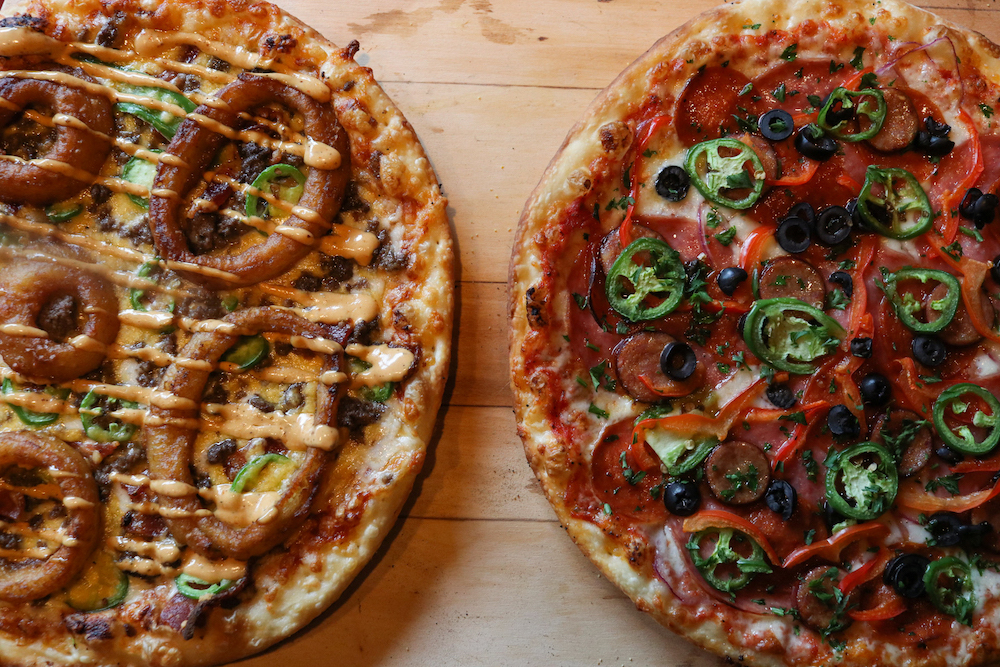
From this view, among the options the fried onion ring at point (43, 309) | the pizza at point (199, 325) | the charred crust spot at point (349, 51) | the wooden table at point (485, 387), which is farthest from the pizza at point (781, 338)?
the fried onion ring at point (43, 309)

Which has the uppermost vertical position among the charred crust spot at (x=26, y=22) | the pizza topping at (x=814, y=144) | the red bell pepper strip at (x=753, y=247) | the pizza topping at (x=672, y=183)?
the charred crust spot at (x=26, y=22)

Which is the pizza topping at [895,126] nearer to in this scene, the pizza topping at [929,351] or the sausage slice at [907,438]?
the pizza topping at [929,351]

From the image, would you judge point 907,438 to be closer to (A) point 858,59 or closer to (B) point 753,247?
(B) point 753,247

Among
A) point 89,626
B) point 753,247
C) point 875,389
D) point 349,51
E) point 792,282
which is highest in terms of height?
point 349,51

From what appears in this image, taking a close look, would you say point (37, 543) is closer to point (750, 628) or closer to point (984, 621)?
point (750, 628)

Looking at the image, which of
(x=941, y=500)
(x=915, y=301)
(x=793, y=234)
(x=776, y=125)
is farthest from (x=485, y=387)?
(x=941, y=500)

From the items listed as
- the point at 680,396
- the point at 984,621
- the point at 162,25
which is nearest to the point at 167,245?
the point at 162,25
